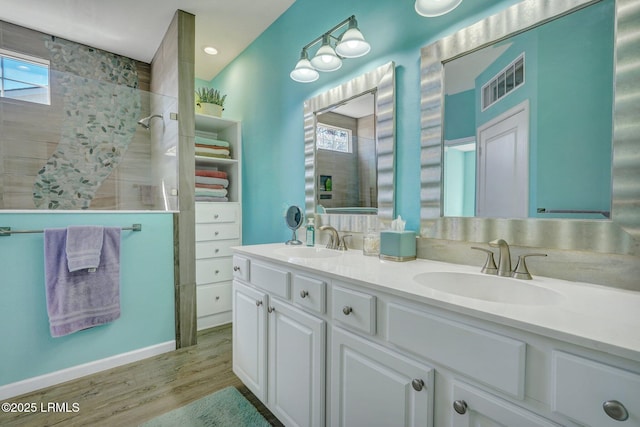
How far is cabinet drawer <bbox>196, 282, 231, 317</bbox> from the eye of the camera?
2.64 m

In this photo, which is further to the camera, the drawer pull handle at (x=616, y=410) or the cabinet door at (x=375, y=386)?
the cabinet door at (x=375, y=386)

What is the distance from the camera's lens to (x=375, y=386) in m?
0.96

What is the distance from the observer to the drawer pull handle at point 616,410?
0.51m

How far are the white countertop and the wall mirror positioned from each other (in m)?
0.58

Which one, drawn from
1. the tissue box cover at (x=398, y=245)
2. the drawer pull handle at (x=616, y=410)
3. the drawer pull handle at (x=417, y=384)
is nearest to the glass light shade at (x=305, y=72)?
the tissue box cover at (x=398, y=245)

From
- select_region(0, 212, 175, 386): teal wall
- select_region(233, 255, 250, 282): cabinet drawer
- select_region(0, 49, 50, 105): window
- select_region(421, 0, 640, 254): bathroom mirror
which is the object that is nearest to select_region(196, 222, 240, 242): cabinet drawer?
select_region(0, 212, 175, 386): teal wall

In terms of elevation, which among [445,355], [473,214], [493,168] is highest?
[493,168]

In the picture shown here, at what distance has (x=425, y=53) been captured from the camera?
54.9 inches

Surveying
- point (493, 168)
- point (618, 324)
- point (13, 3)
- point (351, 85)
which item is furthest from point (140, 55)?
point (618, 324)

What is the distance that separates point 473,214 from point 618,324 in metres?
0.67

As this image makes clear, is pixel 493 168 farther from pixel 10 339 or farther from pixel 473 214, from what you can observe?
pixel 10 339

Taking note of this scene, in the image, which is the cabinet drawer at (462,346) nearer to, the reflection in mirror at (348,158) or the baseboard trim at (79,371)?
the reflection in mirror at (348,158)

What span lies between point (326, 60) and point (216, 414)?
6.83 ft

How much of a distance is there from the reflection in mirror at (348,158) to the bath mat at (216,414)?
49.0 inches
